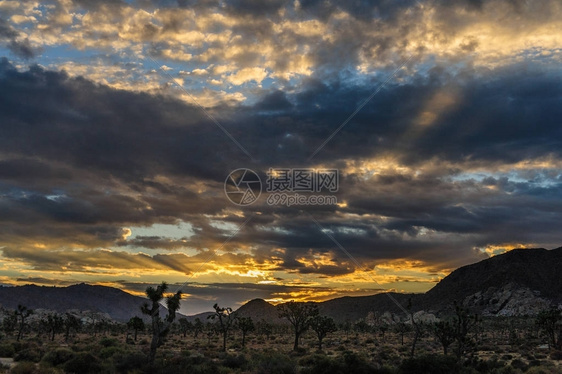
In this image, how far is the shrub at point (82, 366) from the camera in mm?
28317

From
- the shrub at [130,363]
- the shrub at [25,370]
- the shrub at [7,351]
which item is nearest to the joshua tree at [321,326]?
the shrub at [130,363]

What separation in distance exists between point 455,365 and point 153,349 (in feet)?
65.2

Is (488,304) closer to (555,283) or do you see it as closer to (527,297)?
(527,297)

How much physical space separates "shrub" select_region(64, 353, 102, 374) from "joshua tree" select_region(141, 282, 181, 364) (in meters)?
3.63

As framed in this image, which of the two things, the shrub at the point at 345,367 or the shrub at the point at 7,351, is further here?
the shrub at the point at 7,351

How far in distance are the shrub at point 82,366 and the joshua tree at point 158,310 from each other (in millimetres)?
3626

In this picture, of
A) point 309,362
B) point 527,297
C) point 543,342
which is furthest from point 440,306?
point 309,362

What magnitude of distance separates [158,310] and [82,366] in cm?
742

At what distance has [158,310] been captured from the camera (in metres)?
35.2

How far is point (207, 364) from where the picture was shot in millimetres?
31406

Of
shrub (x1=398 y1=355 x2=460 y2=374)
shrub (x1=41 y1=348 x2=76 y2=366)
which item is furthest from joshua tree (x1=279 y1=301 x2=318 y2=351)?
shrub (x1=41 y1=348 x2=76 y2=366)

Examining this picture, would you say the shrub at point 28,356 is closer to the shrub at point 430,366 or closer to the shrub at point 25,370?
the shrub at point 25,370

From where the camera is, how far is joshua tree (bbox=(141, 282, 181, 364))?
1292 inches

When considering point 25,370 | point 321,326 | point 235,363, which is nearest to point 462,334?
point 235,363
